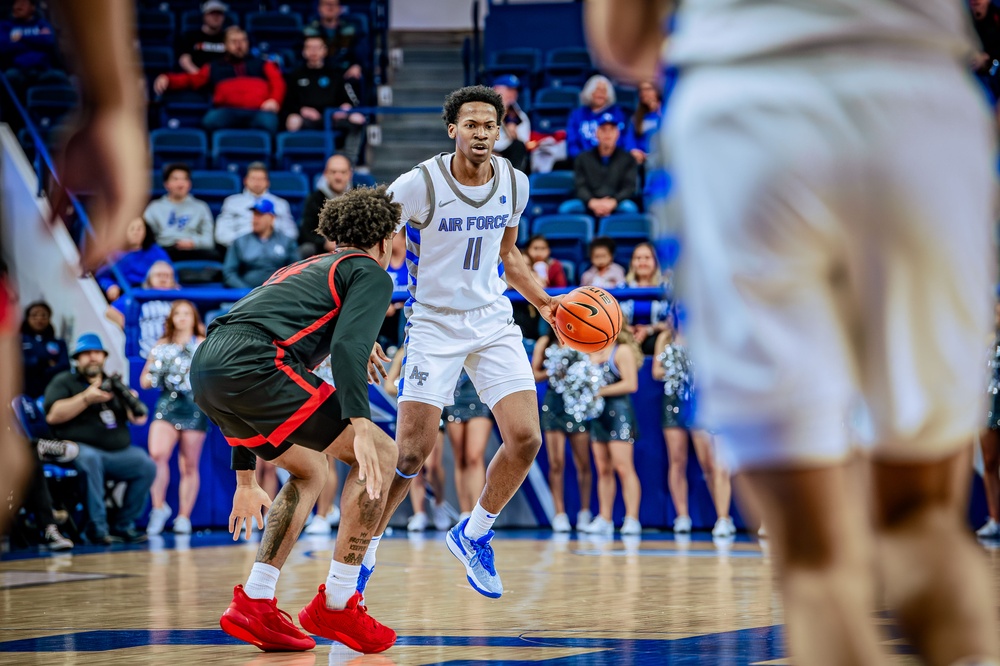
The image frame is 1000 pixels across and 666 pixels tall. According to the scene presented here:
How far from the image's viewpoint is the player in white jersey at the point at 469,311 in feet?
19.1

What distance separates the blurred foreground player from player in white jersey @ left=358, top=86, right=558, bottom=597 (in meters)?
4.59

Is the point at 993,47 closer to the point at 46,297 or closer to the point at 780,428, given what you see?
the point at 46,297

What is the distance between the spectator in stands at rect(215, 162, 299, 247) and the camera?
12.4 meters

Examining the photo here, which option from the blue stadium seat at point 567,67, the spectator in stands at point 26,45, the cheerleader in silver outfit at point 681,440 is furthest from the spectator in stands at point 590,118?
the spectator in stands at point 26,45

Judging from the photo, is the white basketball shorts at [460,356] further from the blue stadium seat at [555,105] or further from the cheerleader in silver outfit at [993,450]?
the blue stadium seat at [555,105]

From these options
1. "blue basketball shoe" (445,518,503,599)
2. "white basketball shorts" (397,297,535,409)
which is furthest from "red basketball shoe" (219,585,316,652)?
"white basketball shorts" (397,297,535,409)

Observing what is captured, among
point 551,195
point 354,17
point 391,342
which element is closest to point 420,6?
point 354,17

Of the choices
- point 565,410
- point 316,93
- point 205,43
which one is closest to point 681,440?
point 565,410

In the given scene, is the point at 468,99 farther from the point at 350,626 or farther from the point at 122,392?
the point at 122,392

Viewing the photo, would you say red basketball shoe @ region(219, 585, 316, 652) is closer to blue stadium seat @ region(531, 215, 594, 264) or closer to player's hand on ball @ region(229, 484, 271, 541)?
player's hand on ball @ region(229, 484, 271, 541)

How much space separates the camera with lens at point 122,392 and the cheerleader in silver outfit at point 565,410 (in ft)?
11.3

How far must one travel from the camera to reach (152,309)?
36.2 ft

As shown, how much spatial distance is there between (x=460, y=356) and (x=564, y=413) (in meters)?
5.01

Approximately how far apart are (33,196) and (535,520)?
251 inches
